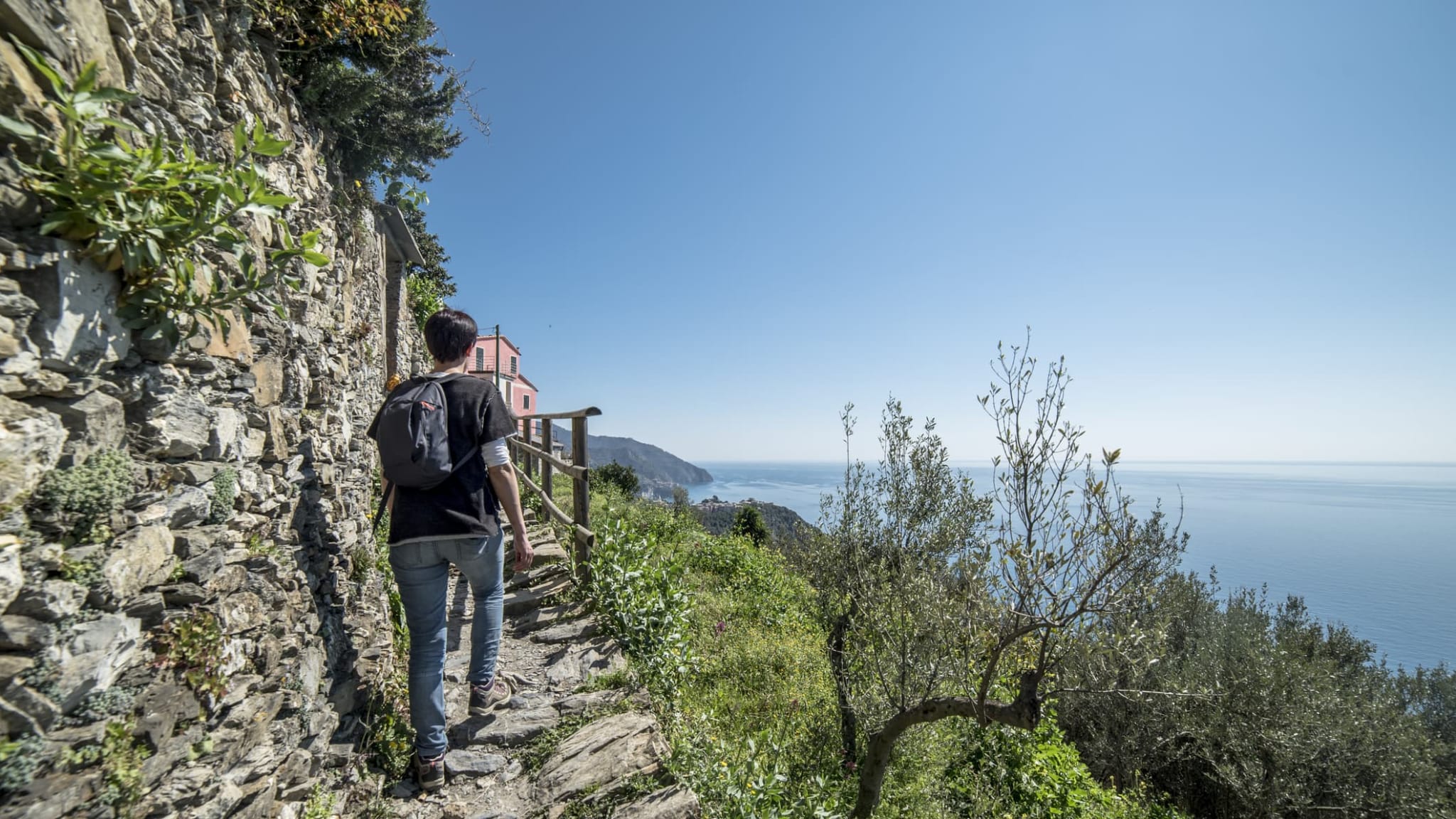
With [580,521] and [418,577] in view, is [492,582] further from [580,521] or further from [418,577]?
[580,521]

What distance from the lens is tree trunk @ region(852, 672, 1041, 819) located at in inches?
183

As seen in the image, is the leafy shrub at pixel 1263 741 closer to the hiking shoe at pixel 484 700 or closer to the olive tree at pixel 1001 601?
the olive tree at pixel 1001 601

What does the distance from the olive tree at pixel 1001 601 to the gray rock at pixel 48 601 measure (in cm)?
557

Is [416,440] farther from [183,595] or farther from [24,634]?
[24,634]

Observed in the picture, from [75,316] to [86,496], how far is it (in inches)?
20.6

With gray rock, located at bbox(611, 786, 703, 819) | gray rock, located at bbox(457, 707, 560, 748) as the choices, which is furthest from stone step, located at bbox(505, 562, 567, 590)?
gray rock, located at bbox(611, 786, 703, 819)

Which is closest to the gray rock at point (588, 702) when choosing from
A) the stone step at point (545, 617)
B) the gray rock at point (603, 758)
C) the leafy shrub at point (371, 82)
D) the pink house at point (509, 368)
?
the gray rock at point (603, 758)

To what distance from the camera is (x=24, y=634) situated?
4.19ft

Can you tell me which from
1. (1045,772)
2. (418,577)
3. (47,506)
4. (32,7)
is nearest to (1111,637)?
(1045,772)

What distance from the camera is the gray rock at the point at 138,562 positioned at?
5.21 feet

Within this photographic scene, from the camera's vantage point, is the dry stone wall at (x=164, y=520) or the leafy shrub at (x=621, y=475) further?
the leafy shrub at (x=621, y=475)

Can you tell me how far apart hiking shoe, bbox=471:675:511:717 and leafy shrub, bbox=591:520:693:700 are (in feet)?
3.56

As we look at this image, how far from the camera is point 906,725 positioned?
5.49 metres

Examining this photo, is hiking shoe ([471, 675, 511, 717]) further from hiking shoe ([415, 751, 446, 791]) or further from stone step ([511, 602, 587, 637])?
stone step ([511, 602, 587, 637])
